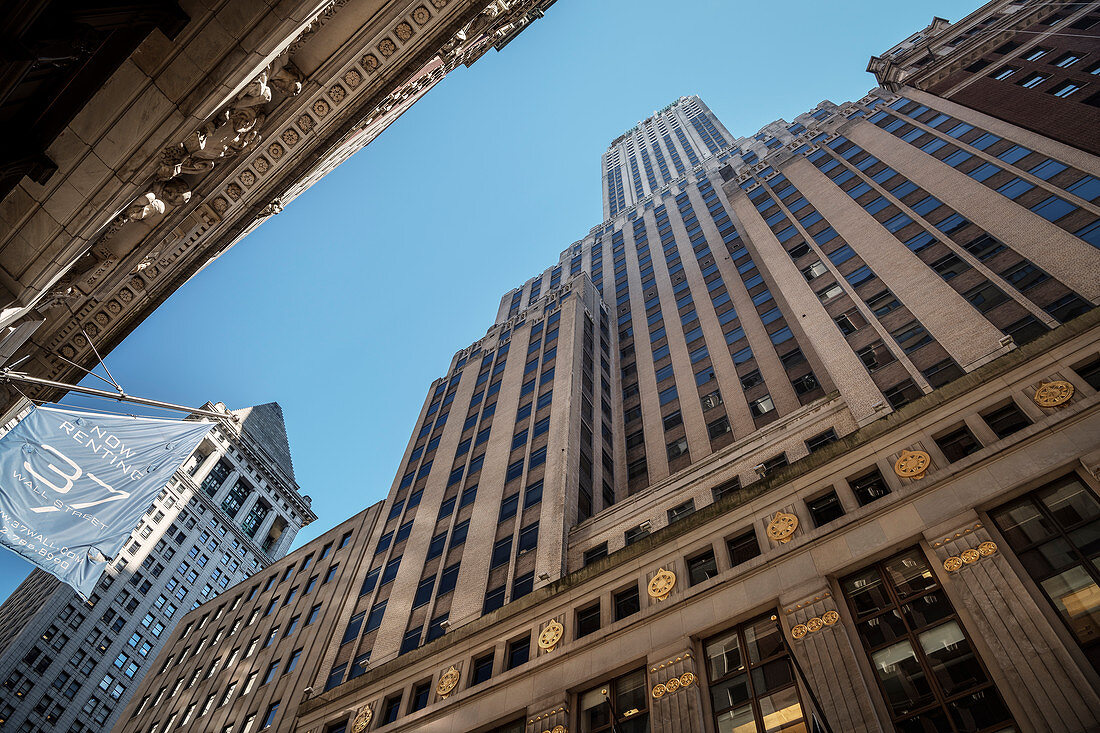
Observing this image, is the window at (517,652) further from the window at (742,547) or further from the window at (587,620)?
the window at (742,547)

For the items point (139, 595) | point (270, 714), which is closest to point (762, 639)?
point (270, 714)

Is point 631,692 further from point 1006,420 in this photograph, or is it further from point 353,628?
point 353,628

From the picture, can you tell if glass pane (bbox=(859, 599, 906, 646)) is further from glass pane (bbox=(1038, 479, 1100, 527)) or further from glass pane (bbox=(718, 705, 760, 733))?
glass pane (bbox=(1038, 479, 1100, 527))

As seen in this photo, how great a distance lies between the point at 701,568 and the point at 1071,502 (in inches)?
513

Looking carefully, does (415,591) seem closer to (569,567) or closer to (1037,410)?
(569,567)

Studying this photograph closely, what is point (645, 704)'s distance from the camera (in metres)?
25.7

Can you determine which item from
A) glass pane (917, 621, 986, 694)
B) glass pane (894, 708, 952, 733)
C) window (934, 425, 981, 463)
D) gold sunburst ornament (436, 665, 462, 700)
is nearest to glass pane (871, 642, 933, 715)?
glass pane (894, 708, 952, 733)

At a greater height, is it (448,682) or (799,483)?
(799,483)

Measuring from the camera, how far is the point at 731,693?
953 inches

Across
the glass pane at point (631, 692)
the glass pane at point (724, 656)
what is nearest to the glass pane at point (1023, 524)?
the glass pane at point (724, 656)

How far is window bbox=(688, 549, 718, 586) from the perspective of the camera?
2877 cm

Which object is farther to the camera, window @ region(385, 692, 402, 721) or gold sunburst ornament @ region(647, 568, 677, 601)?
window @ region(385, 692, 402, 721)

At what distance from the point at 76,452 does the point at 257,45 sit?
35.7ft

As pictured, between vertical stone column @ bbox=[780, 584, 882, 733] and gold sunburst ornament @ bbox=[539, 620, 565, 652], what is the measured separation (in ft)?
32.9
